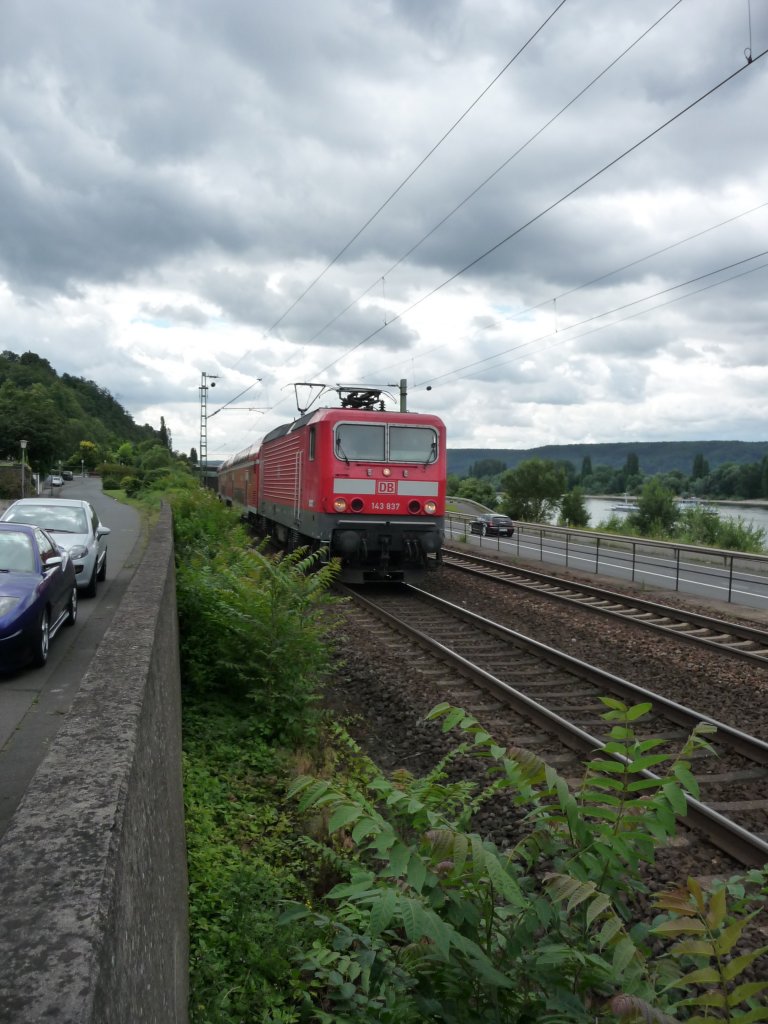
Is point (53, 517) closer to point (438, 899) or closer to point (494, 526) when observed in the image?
point (438, 899)

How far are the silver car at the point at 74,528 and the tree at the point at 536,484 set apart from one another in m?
62.0

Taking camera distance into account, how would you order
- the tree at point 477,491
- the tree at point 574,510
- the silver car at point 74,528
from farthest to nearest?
the tree at point 477,491
the tree at point 574,510
the silver car at point 74,528

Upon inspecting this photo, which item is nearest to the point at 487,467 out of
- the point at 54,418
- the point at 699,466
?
the point at 699,466

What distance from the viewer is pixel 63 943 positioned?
4.86ft

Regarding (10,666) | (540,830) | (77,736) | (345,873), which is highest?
(77,736)

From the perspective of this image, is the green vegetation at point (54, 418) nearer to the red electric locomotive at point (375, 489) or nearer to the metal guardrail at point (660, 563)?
the metal guardrail at point (660, 563)

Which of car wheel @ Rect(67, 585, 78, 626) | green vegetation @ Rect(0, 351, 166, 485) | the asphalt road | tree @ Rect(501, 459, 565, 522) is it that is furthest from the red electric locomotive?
tree @ Rect(501, 459, 565, 522)

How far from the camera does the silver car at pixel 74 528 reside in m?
12.4

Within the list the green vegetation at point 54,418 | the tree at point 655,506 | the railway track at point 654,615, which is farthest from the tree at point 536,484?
the railway track at point 654,615

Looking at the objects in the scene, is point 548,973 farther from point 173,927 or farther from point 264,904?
point 264,904

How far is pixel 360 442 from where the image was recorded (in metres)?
15.6

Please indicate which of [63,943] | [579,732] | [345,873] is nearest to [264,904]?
[345,873]

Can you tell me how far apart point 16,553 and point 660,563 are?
71.5ft

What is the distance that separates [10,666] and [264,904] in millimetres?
4479
